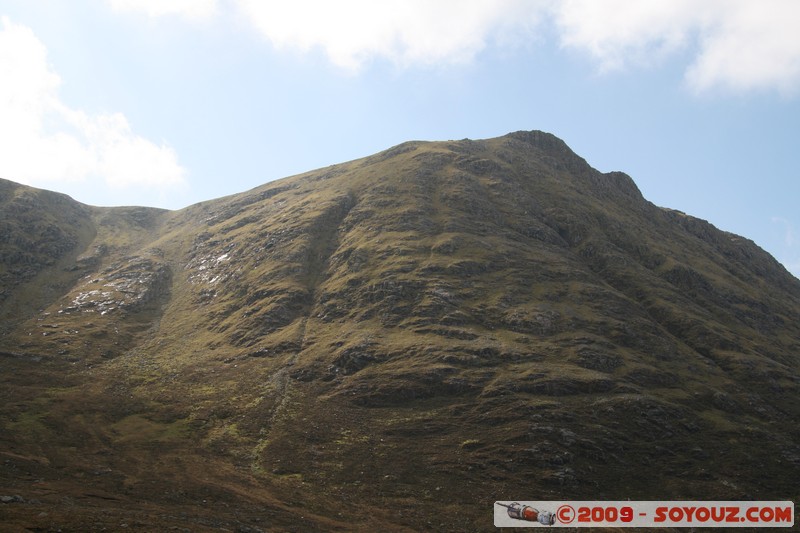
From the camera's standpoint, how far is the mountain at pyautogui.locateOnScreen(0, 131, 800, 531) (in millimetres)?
70812

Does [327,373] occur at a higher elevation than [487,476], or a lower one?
higher

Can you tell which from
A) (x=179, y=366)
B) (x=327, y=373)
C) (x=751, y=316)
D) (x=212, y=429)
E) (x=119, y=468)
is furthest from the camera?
(x=751, y=316)

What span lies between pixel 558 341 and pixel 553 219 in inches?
3125

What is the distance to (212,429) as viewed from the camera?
91.3 m

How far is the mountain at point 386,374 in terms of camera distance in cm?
7081

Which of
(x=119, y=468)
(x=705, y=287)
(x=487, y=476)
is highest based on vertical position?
(x=705, y=287)

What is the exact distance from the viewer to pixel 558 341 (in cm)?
12412

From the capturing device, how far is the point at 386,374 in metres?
110

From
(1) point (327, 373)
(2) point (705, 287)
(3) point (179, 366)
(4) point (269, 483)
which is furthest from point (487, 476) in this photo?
(2) point (705, 287)

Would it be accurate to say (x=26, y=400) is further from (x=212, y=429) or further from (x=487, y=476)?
(x=487, y=476)

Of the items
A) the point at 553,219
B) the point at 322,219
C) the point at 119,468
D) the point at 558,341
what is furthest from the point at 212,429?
the point at 553,219

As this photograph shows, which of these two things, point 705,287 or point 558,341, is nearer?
point 558,341

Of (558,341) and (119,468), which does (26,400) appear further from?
(558,341)

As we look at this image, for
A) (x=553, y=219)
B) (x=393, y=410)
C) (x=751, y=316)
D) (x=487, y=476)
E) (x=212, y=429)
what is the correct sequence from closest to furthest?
(x=487, y=476)
(x=212, y=429)
(x=393, y=410)
(x=751, y=316)
(x=553, y=219)
